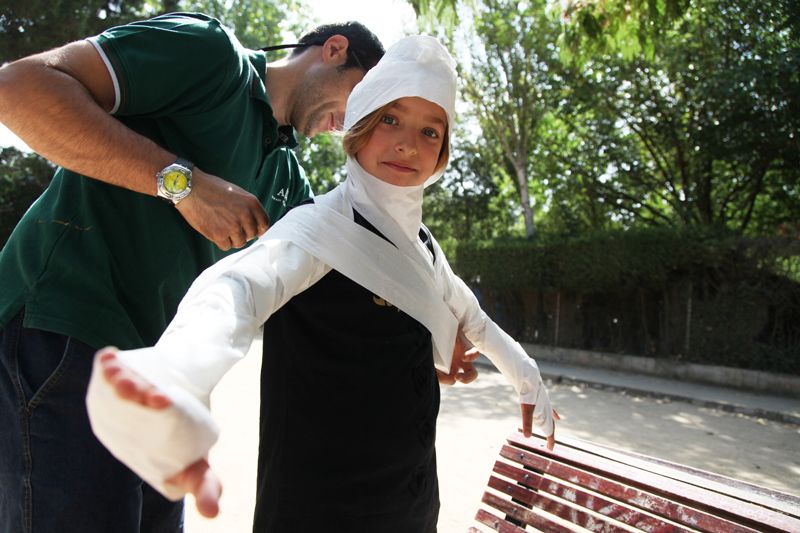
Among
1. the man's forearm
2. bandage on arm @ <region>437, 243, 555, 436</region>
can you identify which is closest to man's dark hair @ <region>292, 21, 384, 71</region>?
bandage on arm @ <region>437, 243, 555, 436</region>

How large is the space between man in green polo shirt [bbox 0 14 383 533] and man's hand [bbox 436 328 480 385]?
0.89m

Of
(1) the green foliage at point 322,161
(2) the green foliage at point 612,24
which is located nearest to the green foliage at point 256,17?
(1) the green foliage at point 322,161

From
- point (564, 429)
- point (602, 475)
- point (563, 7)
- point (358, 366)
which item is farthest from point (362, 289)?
point (564, 429)

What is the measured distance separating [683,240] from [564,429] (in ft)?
18.2

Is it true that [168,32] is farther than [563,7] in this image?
No

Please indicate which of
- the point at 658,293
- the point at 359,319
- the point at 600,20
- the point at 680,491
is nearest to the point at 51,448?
the point at 359,319

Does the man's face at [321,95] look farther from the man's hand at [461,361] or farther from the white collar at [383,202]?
the man's hand at [461,361]

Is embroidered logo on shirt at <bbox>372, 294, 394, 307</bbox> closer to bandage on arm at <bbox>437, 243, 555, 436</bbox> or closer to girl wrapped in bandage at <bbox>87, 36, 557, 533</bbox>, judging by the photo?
girl wrapped in bandage at <bbox>87, 36, 557, 533</bbox>

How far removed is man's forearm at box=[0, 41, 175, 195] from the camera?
1462mm

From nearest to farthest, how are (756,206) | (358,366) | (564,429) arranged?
(358,366), (564,429), (756,206)

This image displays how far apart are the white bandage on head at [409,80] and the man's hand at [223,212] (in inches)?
17.1

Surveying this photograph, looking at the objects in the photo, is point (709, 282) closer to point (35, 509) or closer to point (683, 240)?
point (683, 240)

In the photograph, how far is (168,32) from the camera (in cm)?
170

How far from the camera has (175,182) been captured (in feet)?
5.15
